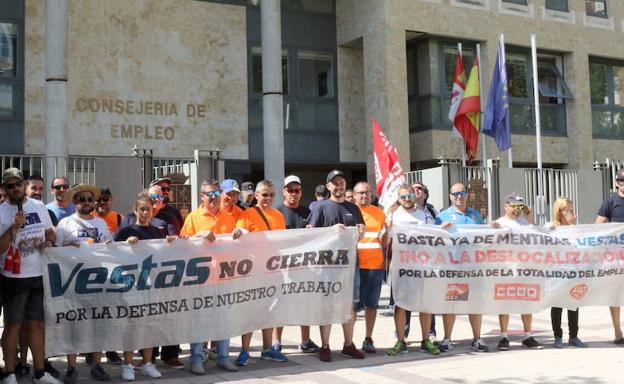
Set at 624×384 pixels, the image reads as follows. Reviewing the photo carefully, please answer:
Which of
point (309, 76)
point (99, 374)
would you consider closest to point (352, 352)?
point (99, 374)

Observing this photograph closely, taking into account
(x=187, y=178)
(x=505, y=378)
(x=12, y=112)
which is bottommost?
(x=505, y=378)

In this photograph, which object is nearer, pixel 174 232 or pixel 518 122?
pixel 174 232

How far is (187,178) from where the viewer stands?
51.6 ft

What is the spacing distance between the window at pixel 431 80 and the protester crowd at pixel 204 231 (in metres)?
13.7

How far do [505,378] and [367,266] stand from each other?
212 cm

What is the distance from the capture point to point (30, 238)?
6828 mm

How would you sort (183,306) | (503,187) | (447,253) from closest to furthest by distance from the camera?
(183,306), (447,253), (503,187)

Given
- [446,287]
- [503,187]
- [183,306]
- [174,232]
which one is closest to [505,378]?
[446,287]

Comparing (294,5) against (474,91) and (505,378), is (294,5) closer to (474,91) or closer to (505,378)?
(474,91)

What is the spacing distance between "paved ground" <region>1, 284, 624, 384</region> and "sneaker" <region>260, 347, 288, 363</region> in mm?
92

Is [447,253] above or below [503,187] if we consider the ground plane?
below

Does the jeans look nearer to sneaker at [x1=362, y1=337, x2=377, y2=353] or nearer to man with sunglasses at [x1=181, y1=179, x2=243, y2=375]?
man with sunglasses at [x1=181, y1=179, x2=243, y2=375]

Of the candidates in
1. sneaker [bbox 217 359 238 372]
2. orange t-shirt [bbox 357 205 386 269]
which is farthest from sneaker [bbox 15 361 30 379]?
orange t-shirt [bbox 357 205 386 269]

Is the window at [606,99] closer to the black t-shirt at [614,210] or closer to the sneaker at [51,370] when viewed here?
the black t-shirt at [614,210]
